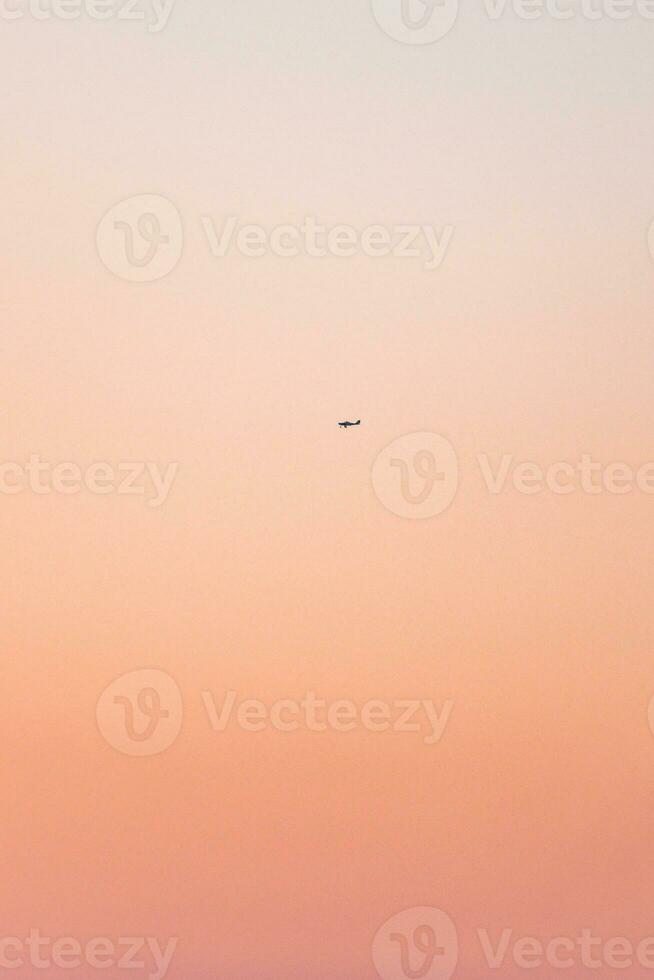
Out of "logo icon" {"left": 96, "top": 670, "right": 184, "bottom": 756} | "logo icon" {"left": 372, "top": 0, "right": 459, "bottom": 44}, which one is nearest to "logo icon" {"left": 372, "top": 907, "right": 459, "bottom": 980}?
"logo icon" {"left": 96, "top": 670, "right": 184, "bottom": 756}

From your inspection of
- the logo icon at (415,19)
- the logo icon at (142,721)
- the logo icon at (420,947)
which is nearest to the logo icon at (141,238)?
the logo icon at (415,19)

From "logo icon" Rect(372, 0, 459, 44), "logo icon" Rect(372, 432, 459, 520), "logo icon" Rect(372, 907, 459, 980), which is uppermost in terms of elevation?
"logo icon" Rect(372, 0, 459, 44)

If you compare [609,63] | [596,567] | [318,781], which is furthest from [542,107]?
[318,781]

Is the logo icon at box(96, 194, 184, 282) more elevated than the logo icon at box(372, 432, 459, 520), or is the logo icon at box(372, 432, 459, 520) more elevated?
the logo icon at box(96, 194, 184, 282)

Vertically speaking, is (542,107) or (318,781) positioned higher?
(542,107)

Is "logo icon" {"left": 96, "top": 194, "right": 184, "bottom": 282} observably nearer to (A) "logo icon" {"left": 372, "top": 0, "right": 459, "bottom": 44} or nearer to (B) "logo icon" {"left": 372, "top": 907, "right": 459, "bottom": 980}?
(A) "logo icon" {"left": 372, "top": 0, "right": 459, "bottom": 44}

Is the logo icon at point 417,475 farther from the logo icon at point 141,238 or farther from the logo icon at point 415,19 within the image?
the logo icon at point 415,19

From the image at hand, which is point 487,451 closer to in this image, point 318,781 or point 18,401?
point 318,781
